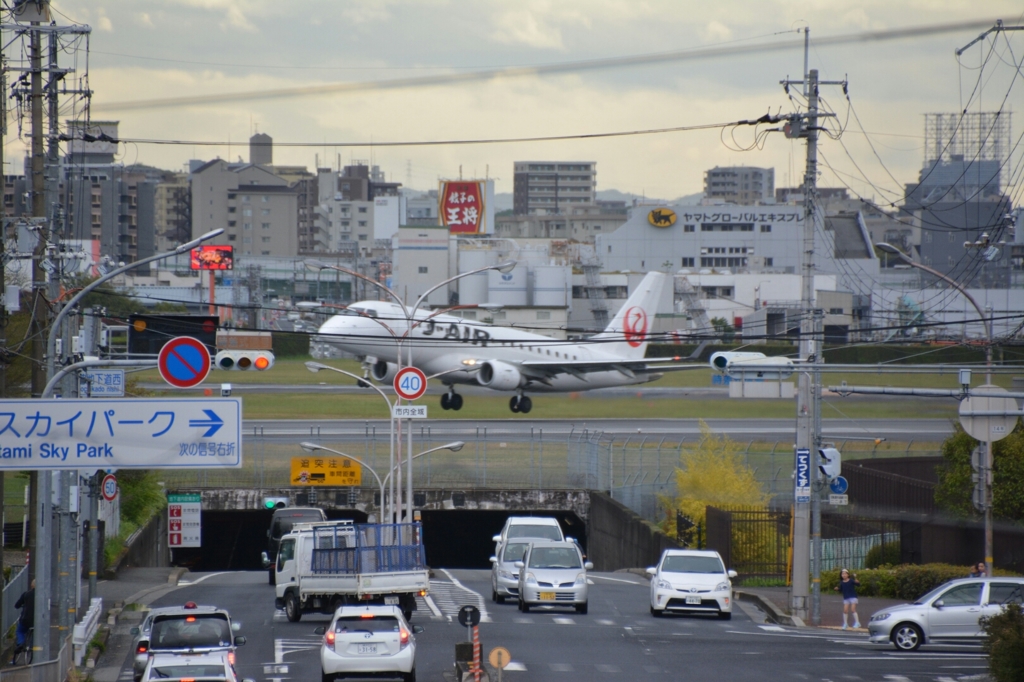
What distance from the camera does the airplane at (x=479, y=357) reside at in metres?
48.9

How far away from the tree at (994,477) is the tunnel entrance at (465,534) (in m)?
21.8

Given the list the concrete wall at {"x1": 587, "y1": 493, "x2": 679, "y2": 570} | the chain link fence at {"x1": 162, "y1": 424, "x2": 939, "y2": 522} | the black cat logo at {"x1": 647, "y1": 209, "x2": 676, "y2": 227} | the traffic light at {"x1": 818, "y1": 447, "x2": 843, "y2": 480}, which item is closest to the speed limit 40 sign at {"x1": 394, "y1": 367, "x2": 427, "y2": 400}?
the concrete wall at {"x1": 587, "y1": 493, "x2": 679, "y2": 570}

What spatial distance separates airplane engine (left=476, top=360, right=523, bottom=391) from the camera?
5462 centimetres

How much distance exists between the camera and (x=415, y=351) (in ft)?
169

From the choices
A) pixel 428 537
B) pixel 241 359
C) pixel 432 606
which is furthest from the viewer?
pixel 428 537

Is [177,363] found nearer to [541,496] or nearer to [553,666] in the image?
[553,666]

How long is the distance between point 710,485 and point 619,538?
5.83 meters

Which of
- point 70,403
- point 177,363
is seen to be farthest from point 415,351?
point 70,403

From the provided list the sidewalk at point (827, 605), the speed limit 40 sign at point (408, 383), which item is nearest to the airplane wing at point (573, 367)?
the speed limit 40 sign at point (408, 383)

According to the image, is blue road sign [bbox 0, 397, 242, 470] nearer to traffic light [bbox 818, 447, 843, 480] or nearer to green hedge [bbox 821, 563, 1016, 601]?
traffic light [bbox 818, 447, 843, 480]

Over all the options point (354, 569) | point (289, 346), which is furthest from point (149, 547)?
point (289, 346)

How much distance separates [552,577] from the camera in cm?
2580

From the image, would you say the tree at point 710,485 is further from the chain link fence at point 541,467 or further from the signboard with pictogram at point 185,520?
the signboard with pictogram at point 185,520

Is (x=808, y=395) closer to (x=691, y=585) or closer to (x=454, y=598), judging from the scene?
(x=691, y=585)
